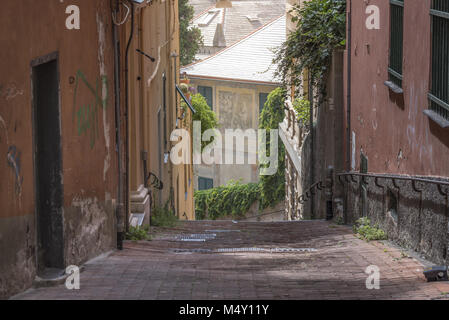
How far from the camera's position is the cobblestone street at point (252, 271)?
5.35 metres

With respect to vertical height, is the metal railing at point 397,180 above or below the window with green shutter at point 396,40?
below

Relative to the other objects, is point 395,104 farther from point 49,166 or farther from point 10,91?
point 10,91

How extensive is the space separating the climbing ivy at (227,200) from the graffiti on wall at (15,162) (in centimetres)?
2648

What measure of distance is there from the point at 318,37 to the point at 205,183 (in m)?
24.6

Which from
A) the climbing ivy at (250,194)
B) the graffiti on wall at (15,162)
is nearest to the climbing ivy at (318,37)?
the graffiti on wall at (15,162)

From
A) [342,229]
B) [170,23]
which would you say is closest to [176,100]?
[170,23]

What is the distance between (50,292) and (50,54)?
6.82ft

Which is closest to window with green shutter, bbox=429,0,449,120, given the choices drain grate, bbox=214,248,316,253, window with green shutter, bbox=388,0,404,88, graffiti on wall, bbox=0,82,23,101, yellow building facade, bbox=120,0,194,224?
window with green shutter, bbox=388,0,404,88

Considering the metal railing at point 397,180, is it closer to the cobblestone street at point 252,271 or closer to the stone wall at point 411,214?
the stone wall at point 411,214

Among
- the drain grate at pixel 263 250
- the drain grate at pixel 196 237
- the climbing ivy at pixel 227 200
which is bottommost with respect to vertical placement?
the climbing ivy at pixel 227 200

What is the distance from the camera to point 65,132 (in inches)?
254

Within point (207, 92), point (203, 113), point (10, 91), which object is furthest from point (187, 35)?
point (10, 91)

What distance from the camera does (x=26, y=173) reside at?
17.5 feet

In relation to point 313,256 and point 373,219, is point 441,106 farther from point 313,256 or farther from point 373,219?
point 373,219
